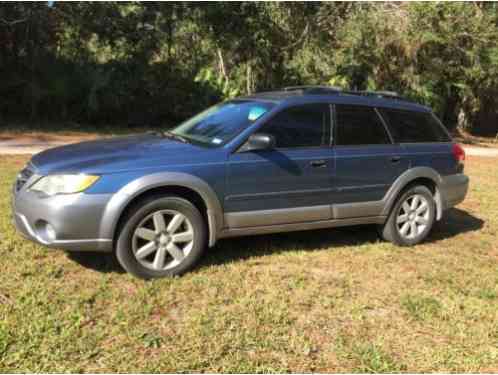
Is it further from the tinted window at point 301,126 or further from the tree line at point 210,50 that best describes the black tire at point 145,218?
the tree line at point 210,50

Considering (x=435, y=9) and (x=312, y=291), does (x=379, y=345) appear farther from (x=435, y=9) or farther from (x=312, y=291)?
(x=435, y=9)

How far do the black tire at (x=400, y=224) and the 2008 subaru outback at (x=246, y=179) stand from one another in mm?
12

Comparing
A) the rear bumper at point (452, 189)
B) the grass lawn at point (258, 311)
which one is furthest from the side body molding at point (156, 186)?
the rear bumper at point (452, 189)

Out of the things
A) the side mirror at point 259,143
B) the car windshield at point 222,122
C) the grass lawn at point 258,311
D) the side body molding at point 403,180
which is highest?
the car windshield at point 222,122

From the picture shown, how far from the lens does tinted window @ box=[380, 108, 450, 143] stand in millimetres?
5184

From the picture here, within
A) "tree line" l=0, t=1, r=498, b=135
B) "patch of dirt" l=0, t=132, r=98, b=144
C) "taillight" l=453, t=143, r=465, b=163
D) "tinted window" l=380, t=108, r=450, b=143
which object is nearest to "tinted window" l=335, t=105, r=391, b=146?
"tinted window" l=380, t=108, r=450, b=143

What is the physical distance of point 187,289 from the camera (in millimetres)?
3879

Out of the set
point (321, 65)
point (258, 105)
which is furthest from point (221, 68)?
point (258, 105)

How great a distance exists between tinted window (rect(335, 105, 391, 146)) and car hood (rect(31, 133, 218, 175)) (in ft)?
4.71

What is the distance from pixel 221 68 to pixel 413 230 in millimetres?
14201

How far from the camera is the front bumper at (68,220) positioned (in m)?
3.67

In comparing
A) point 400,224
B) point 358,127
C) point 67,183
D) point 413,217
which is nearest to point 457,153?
point 413,217

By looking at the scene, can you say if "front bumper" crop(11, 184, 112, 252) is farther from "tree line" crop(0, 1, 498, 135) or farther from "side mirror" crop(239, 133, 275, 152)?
"tree line" crop(0, 1, 498, 135)

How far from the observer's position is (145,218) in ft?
12.9
